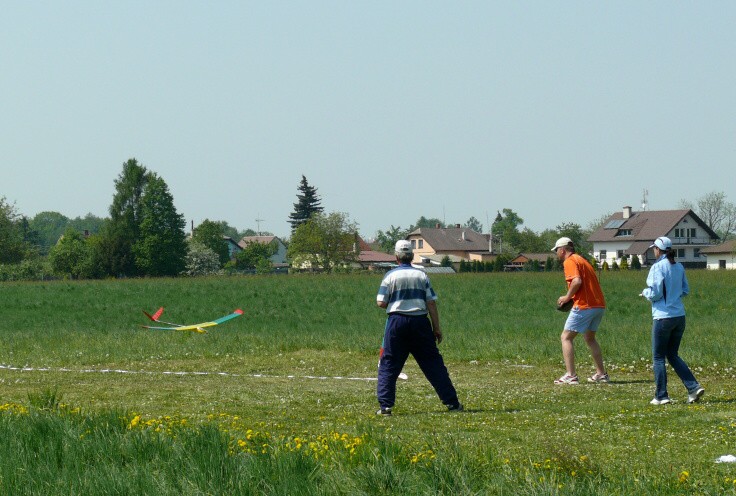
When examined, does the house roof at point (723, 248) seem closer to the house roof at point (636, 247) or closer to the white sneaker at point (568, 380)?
the house roof at point (636, 247)

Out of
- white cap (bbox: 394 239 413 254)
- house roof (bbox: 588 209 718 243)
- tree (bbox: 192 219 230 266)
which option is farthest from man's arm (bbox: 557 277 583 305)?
tree (bbox: 192 219 230 266)

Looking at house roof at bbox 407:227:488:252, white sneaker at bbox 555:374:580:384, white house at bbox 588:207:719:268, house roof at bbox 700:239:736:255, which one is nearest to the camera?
white sneaker at bbox 555:374:580:384

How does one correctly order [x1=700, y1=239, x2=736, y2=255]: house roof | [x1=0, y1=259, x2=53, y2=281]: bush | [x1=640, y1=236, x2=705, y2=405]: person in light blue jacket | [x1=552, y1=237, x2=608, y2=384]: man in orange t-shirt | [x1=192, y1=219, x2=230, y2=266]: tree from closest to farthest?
[x1=640, y1=236, x2=705, y2=405]: person in light blue jacket → [x1=552, y1=237, x2=608, y2=384]: man in orange t-shirt → [x1=0, y1=259, x2=53, y2=281]: bush → [x1=700, y1=239, x2=736, y2=255]: house roof → [x1=192, y1=219, x2=230, y2=266]: tree

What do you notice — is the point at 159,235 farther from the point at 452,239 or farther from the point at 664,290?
the point at 664,290

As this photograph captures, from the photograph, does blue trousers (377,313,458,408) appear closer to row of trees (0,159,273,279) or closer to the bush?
the bush

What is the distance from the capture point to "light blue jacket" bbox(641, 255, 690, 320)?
10875 mm

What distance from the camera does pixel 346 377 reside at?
14367mm

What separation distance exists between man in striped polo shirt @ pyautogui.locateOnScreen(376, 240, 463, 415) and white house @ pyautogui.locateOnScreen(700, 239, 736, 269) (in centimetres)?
10775

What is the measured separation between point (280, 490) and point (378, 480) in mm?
563

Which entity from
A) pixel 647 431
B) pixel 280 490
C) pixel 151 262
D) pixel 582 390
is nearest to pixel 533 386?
pixel 582 390

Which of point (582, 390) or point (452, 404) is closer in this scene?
point (452, 404)

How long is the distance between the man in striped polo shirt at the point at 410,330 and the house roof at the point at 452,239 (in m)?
141

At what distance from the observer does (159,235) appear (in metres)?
110

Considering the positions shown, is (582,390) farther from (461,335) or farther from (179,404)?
(461,335)
